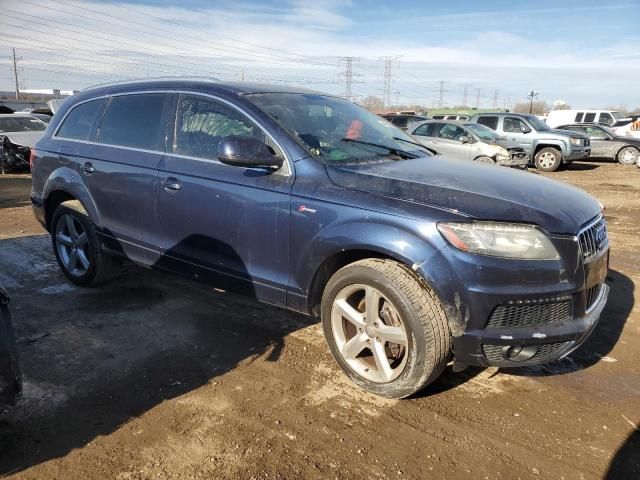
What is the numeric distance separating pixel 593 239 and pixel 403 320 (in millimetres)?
1188

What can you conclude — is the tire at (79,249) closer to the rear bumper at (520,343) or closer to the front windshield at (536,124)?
the rear bumper at (520,343)

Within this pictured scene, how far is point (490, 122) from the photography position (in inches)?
643

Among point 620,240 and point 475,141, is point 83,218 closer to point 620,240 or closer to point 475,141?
point 620,240

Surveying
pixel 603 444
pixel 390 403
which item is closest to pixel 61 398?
pixel 390 403

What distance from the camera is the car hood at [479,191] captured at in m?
2.68

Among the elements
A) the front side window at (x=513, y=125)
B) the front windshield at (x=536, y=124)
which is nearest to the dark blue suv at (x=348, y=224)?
the front side window at (x=513, y=125)

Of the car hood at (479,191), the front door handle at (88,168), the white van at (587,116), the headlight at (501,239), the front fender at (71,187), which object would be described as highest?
the white van at (587,116)

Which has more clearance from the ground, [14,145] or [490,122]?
[490,122]

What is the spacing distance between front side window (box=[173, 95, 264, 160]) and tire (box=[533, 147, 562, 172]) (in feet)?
46.3

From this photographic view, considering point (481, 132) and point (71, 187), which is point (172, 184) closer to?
point (71, 187)

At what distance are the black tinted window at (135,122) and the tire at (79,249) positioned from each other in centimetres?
77

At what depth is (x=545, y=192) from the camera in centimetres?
304

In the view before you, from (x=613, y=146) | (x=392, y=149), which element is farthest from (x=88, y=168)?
(x=613, y=146)

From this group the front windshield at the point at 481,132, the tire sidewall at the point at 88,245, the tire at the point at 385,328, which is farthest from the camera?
the front windshield at the point at 481,132
